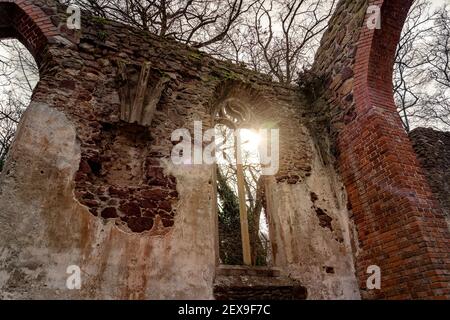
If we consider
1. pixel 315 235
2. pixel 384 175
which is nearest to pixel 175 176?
pixel 315 235

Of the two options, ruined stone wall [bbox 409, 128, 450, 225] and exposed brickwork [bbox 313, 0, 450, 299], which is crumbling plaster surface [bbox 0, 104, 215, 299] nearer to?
exposed brickwork [bbox 313, 0, 450, 299]

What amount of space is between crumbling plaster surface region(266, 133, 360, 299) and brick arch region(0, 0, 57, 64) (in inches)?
156

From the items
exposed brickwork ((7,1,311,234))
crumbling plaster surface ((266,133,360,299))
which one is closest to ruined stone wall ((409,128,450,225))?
crumbling plaster surface ((266,133,360,299))

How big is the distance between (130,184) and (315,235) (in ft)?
9.09

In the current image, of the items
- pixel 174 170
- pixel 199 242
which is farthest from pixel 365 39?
pixel 199 242

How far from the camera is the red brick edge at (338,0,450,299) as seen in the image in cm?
365

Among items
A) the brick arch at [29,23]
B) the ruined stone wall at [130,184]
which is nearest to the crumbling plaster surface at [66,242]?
the ruined stone wall at [130,184]

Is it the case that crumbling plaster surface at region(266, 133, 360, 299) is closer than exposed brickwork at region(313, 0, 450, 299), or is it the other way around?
exposed brickwork at region(313, 0, 450, 299)

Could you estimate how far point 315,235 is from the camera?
4.53 metres

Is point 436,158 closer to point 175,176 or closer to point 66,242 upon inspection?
point 175,176

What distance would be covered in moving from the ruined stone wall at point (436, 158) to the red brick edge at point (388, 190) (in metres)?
4.54

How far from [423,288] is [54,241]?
13.6 feet

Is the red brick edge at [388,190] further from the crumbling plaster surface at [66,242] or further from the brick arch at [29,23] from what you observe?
the brick arch at [29,23]

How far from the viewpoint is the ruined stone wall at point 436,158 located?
7984mm
